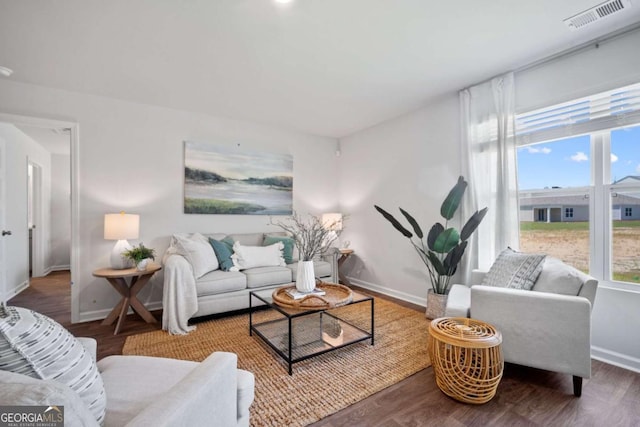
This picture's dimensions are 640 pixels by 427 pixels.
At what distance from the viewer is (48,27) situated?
210cm

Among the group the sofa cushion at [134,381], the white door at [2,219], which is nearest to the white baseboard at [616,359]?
the sofa cushion at [134,381]

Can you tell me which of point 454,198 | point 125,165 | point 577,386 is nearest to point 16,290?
point 125,165

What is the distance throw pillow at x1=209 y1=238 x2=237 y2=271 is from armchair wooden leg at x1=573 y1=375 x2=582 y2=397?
3086mm

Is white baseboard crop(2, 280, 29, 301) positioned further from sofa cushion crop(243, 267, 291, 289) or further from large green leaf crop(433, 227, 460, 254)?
large green leaf crop(433, 227, 460, 254)

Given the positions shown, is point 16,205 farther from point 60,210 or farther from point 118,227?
point 118,227

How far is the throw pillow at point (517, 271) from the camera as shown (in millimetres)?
2199

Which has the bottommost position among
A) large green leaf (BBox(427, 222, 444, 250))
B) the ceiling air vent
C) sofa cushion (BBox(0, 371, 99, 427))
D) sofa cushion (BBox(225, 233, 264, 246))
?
sofa cushion (BBox(0, 371, 99, 427))

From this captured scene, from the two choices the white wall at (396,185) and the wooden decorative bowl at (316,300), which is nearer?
the wooden decorative bowl at (316,300)

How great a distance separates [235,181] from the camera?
4.09 meters

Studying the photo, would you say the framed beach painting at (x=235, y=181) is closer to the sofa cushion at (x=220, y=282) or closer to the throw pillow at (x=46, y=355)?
the sofa cushion at (x=220, y=282)

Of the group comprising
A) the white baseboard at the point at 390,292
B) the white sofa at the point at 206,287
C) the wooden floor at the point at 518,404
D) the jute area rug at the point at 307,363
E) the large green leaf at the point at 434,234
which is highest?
the large green leaf at the point at 434,234

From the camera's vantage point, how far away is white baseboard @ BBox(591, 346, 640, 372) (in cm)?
213

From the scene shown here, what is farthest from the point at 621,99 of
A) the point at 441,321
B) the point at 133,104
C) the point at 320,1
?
the point at 133,104

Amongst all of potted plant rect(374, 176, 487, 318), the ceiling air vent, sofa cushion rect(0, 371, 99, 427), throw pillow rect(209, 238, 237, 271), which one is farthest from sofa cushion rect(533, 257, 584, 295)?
throw pillow rect(209, 238, 237, 271)
